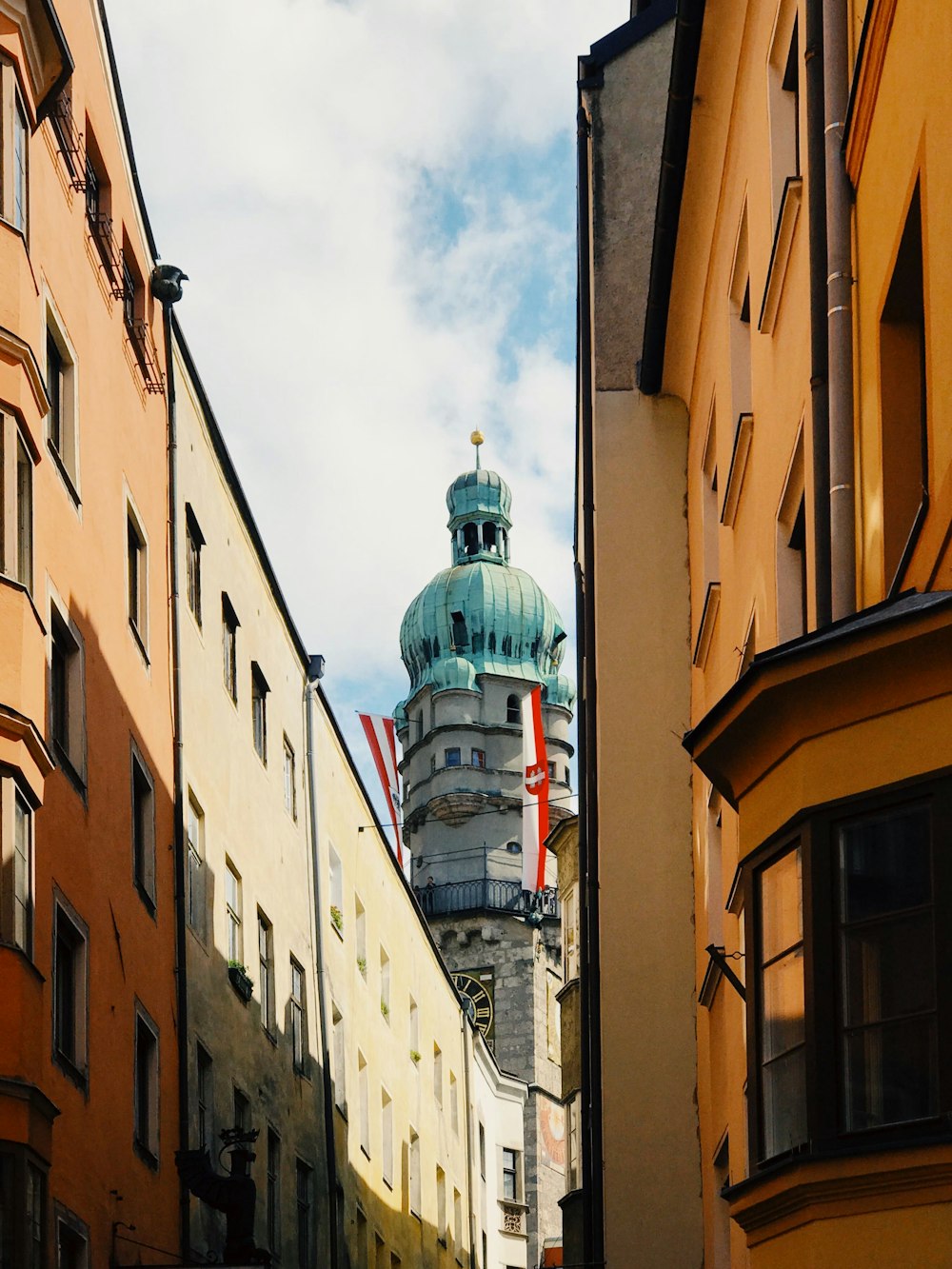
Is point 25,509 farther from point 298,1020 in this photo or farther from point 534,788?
point 534,788

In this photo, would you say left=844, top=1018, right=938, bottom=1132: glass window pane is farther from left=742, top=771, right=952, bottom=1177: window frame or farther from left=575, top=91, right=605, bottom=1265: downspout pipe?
left=575, top=91, right=605, bottom=1265: downspout pipe

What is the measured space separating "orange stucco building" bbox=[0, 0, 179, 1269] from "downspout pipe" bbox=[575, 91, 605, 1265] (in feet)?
14.4

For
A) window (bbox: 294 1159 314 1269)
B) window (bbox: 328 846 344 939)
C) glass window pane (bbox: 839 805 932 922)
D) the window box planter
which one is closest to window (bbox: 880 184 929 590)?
glass window pane (bbox: 839 805 932 922)

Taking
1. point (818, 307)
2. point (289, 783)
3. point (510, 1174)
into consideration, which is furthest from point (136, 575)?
point (510, 1174)

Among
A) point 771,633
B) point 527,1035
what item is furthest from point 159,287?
point 527,1035

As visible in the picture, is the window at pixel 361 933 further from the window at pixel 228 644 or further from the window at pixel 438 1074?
the window at pixel 228 644

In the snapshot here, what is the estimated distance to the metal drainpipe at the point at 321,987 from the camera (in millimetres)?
31547

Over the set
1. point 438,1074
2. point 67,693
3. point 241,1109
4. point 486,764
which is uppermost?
point 486,764

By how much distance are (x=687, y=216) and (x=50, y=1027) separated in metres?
8.78

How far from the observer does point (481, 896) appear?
9531cm

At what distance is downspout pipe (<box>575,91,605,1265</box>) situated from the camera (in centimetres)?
2319

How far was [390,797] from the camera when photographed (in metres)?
71.4

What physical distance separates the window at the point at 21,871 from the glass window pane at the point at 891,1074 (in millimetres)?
8069

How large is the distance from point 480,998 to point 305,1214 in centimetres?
5580
